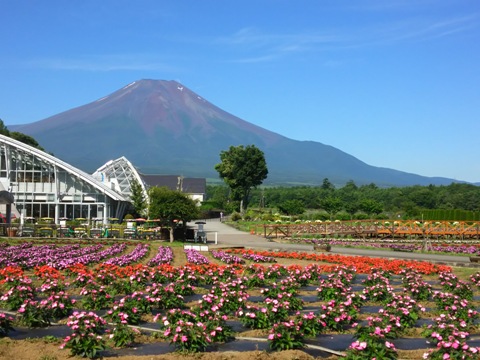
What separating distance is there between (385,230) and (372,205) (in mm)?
24867

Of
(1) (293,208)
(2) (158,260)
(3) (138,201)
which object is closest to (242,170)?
(1) (293,208)

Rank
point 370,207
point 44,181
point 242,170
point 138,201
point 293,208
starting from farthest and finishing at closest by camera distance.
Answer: point 242,170
point 293,208
point 370,207
point 138,201
point 44,181

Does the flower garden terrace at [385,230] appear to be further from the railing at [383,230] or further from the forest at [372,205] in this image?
the forest at [372,205]

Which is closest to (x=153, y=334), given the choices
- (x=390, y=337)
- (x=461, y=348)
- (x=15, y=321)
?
(x=15, y=321)

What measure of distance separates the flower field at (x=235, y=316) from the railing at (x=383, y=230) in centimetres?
2372

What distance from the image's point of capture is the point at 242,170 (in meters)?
90.2

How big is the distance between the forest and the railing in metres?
2.31

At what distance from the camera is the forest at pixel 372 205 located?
5988 centimetres

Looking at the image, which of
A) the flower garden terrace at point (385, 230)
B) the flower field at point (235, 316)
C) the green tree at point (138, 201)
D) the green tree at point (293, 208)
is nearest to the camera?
the flower field at point (235, 316)

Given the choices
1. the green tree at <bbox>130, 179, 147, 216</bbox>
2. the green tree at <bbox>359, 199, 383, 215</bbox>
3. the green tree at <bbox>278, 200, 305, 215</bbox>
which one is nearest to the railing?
the green tree at <bbox>130, 179, 147, 216</bbox>

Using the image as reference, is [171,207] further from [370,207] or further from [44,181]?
[370,207]

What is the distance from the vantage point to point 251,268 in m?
18.9

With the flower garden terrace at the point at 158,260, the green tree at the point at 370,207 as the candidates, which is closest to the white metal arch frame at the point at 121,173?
the green tree at the point at 370,207

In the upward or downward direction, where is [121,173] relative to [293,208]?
upward
